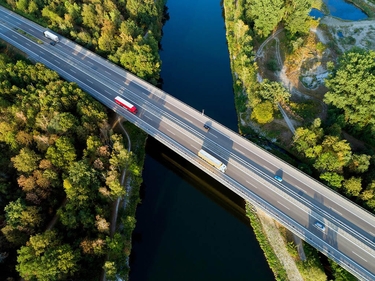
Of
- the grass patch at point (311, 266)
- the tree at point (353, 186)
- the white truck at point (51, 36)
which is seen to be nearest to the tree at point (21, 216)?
the grass patch at point (311, 266)

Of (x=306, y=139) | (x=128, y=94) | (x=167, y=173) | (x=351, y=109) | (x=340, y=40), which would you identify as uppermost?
(x=340, y=40)

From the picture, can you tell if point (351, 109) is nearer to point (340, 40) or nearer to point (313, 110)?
point (313, 110)


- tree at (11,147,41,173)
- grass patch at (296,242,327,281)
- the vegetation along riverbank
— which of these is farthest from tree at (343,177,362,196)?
tree at (11,147,41,173)

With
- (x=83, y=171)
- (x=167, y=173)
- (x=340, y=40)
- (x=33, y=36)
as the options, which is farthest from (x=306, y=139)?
(x=33, y=36)

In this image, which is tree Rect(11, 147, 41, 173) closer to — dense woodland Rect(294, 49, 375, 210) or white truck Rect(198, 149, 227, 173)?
white truck Rect(198, 149, 227, 173)

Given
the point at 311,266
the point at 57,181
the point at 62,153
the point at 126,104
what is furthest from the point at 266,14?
the point at 57,181

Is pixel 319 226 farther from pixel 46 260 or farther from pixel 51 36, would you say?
pixel 51 36
